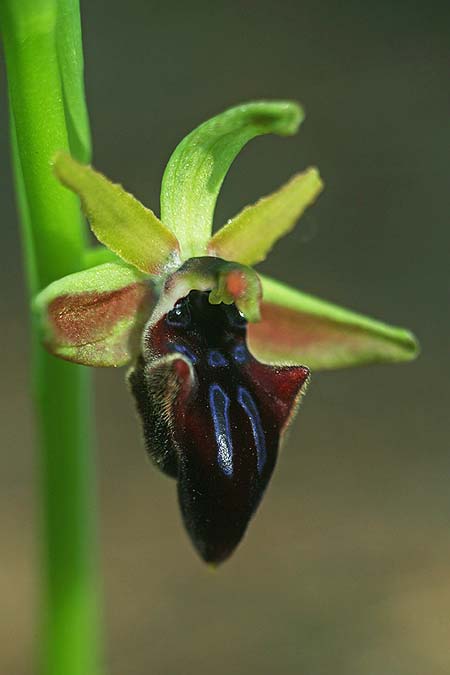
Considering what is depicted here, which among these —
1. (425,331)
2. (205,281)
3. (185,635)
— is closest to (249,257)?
(205,281)

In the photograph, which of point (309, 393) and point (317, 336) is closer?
point (317, 336)

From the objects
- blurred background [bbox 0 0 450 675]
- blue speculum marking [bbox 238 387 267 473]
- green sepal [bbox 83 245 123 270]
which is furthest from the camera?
blurred background [bbox 0 0 450 675]

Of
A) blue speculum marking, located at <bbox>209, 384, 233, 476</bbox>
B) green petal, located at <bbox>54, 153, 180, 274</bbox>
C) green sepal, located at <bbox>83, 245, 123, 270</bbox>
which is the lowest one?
blue speculum marking, located at <bbox>209, 384, 233, 476</bbox>

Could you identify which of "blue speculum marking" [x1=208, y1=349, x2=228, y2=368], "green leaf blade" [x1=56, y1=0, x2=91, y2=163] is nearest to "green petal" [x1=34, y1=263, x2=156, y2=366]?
"blue speculum marking" [x1=208, y1=349, x2=228, y2=368]

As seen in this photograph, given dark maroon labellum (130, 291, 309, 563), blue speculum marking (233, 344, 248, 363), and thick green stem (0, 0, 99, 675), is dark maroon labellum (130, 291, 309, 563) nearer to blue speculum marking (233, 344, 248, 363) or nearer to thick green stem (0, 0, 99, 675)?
blue speculum marking (233, 344, 248, 363)

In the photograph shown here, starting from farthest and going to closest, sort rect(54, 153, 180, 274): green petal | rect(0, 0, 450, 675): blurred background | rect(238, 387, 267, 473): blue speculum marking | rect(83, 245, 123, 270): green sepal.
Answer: rect(0, 0, 450, 675): blurred background → rect(83, 245, 123, 270): green sepal → rect(238, 387, 267, 473): blue speculum marking → rect(54, 153, 180, 274): green petal

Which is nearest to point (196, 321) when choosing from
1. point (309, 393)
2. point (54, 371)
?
point (54, 371)

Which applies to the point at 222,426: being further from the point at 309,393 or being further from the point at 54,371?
the point at 309,393
